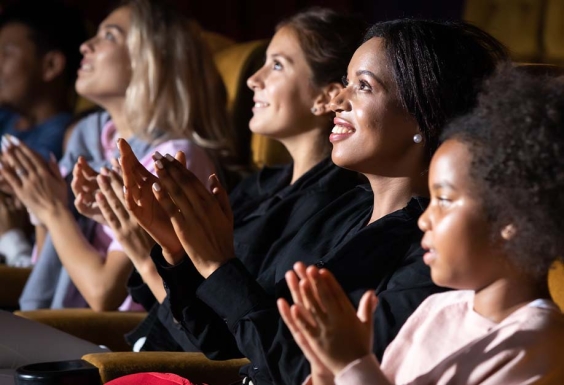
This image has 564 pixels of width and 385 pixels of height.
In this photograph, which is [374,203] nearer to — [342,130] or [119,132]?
[342,130]

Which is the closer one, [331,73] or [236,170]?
[331,73]

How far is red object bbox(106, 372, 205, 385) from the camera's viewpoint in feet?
4.66

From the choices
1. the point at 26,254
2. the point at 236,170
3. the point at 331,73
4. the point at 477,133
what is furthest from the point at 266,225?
the point at 26,254

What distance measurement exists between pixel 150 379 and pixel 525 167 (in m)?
0.66

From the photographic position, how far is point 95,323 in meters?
1.94

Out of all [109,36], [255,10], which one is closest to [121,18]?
[109,36]

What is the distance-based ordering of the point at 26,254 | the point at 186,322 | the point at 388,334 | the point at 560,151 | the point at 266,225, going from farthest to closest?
the point at 26,254, the point at 266,225, the point at 186,322, the point at 388,334, the point at 560,151

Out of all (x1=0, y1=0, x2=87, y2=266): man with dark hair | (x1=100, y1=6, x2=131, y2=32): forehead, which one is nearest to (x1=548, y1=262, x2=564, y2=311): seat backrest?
(x1=100, y1=6, x2=131, y2=32): forehead

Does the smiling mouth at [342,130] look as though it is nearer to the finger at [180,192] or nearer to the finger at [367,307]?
the finger at [180,192]

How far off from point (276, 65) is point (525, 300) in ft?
3.16

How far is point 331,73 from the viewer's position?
1.89 metres

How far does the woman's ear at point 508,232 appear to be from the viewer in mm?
1050

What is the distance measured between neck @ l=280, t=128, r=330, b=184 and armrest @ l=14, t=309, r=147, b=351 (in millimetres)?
434

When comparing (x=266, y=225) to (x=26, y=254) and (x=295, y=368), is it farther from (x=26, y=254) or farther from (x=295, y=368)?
(x=26, y=254)
